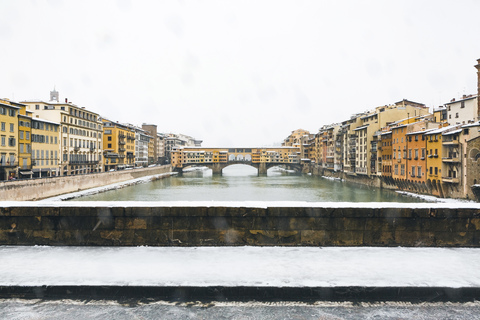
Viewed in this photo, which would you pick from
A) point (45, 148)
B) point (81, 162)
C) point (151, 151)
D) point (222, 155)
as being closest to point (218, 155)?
point (222, 155)

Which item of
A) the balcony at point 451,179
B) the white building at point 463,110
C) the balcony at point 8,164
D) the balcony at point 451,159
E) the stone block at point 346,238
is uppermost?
the white building at point 463,110

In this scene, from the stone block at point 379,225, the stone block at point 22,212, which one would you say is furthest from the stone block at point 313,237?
the stone block at point 22,212

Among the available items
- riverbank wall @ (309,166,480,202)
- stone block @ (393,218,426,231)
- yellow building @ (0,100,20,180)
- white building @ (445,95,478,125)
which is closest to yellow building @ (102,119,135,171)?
yellow building @ (0,100,20,180)

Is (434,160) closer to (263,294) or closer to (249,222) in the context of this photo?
(249,222)

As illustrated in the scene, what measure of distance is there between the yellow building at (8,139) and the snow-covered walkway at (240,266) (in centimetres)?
3733

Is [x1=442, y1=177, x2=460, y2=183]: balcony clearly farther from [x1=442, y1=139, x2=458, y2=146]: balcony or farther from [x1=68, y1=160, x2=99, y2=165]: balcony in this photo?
[x1=68, y1=160, x2=99, y2=165]: balcony

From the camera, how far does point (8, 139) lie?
37656 millimetres

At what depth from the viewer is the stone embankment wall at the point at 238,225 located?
21.5ft

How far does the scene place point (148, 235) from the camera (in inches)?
260

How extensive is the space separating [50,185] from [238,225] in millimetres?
39232

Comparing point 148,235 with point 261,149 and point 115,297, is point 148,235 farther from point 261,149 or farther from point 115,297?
point 261,149

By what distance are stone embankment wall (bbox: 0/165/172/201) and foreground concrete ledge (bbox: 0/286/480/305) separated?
31990mm

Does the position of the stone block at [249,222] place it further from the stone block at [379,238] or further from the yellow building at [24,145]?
the yellow building at [24,145]

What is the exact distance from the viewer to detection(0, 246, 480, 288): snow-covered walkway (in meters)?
4.67
